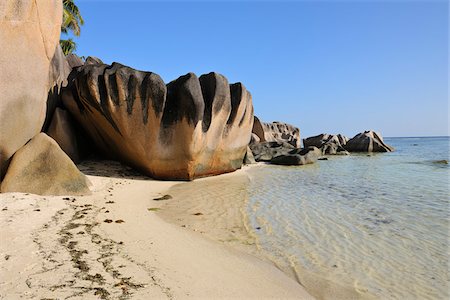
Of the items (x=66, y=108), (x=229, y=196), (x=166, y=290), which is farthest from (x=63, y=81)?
(x=166, y=290)

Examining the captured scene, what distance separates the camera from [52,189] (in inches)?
235

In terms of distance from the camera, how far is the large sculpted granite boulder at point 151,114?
28.2 feet

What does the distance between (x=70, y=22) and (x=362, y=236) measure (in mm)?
23462

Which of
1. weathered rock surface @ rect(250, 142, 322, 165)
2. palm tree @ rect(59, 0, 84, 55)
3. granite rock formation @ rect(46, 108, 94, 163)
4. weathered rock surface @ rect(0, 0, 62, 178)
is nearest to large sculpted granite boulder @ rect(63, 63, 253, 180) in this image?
granite rock formation @ rect(46, 108, 94, 163)

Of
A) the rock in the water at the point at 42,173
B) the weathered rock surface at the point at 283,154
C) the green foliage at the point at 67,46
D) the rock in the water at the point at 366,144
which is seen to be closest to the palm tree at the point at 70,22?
the green foliage at the point at 67,46

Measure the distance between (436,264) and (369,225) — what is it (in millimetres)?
1501

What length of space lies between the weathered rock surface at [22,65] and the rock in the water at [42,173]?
33 cm

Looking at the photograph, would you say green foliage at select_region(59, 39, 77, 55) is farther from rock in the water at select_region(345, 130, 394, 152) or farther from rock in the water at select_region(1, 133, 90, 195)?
rock in the water at select_region(345, 130, 394, 152)

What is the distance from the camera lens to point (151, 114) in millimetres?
8773

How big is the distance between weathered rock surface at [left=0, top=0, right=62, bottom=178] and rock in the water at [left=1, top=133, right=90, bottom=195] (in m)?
0.33

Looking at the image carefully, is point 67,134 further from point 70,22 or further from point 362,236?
point 70,22

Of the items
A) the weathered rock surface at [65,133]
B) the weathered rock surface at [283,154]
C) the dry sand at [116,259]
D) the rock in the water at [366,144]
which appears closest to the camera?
the dry sand at [116,259]

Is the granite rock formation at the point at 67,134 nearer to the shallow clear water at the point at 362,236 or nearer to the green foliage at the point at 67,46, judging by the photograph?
the shallow clear water at the point at 362,236

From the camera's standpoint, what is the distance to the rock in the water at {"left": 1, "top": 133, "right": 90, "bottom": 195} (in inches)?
231
